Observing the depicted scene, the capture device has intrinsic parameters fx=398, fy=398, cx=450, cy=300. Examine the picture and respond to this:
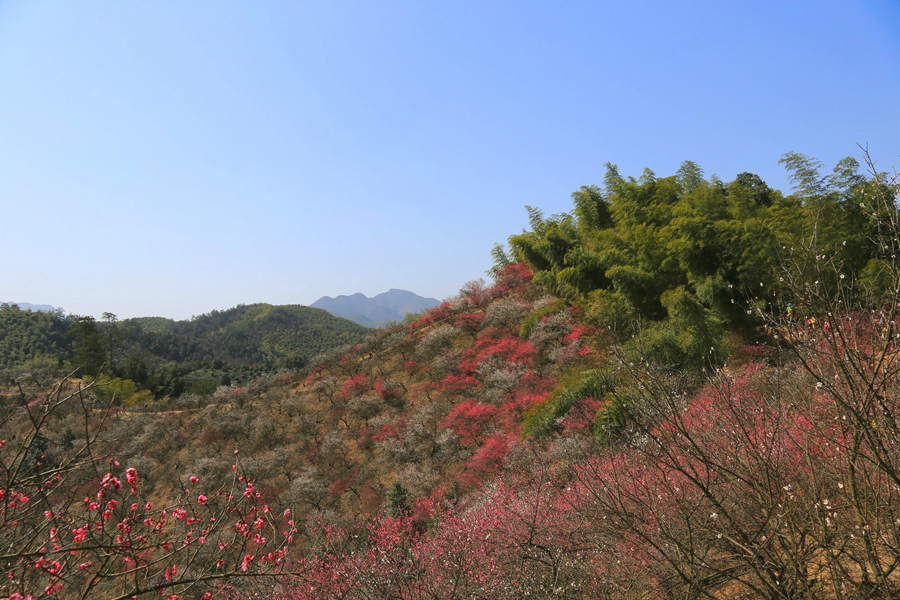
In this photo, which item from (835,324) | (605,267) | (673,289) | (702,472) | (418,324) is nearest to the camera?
(835,324)

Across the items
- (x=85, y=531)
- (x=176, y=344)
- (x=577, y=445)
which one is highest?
(x=176, y=344)

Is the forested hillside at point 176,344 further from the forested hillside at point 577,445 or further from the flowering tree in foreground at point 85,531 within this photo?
the flowering tree in foreground at point 85,531

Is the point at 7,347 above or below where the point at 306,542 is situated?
above

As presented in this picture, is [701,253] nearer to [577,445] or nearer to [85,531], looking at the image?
[577,445]

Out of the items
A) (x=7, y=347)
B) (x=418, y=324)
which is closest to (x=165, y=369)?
(x=7, y=347)

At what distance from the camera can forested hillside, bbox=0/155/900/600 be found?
236cm

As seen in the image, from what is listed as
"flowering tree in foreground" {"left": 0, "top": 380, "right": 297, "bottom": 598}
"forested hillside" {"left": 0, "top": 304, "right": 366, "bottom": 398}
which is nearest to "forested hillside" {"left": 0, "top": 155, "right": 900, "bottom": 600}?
"flowering tree in foreground" {"left": 0, "top": 380, "right": 297, "bottom": 598}

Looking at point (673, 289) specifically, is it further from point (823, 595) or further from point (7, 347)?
point (7, 347)

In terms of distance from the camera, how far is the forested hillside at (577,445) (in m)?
2.36

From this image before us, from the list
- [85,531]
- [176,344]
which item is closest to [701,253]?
[85,531]

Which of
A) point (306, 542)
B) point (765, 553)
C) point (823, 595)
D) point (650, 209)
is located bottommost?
point (306, 542)

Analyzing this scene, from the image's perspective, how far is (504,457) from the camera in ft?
31.9

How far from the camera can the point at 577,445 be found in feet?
27.0

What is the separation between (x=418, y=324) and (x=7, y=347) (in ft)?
139
